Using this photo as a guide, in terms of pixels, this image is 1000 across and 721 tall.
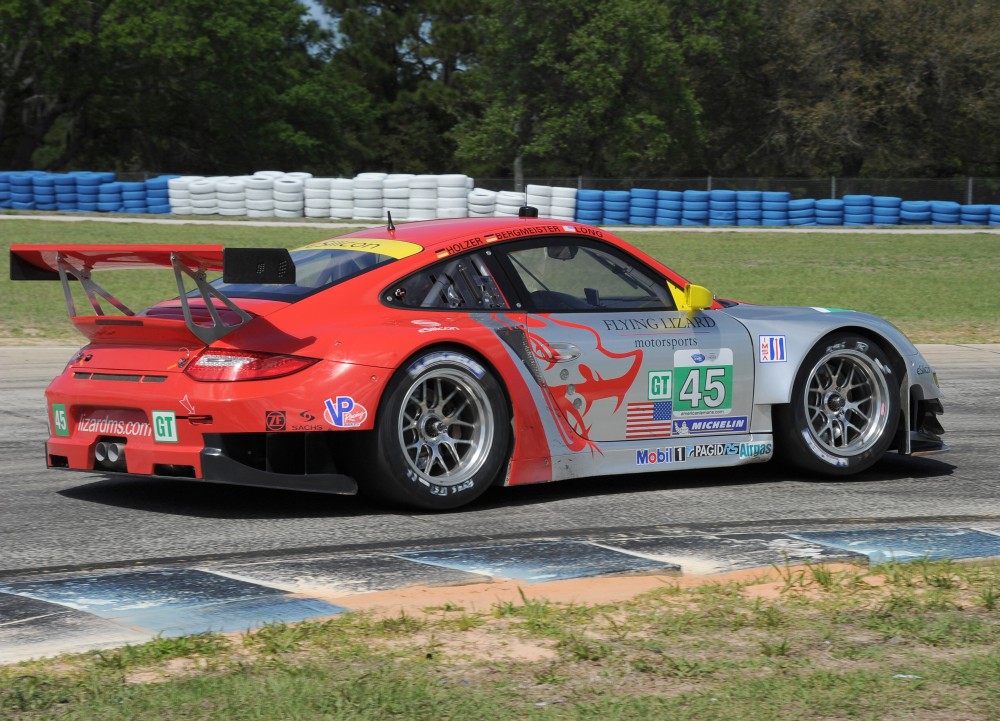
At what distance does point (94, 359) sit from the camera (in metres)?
6.72

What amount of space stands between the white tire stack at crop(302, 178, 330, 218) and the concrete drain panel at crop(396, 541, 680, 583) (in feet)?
106

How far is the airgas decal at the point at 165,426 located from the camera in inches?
247

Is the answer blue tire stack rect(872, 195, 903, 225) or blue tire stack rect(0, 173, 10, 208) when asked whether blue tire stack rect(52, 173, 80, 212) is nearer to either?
blue tire stack rect(0, 173, 10, 208)

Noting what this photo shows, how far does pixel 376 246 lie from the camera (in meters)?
7.10

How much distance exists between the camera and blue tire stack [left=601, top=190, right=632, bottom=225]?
121ft

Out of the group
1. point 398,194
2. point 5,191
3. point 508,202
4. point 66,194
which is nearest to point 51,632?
point 508,202

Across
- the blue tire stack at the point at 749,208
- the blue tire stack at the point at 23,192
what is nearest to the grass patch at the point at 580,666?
the blue tire stack at the point at 749,208

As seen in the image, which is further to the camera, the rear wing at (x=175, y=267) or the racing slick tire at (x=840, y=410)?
the racing slick tire at (x=840, y=410)

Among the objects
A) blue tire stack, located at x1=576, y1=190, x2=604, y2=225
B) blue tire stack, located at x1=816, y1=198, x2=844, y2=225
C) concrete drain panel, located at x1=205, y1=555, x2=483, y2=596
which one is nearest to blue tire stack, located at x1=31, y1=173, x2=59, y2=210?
blue tire stack, located at x1=576, y1=190, x2=604, y2=225

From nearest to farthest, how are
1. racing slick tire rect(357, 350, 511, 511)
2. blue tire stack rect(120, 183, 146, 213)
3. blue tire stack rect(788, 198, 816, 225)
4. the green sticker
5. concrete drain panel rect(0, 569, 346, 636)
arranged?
1. concrete drain panel rect(0, 569, 346, 636)
2. racing slick tire rect(357, 350, 511, 511)
3. the green sticker
4. blue tire stack rect(788, 198, 816, 225)
5. blue tire stack rect(120, 183, 146, 213)

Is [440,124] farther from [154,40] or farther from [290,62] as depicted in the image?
[154,40]

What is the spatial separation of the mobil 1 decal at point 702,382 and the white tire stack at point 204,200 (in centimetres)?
3150

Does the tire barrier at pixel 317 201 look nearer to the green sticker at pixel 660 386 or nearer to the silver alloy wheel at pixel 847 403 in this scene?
the silver alloy wheel at pixel 847 403

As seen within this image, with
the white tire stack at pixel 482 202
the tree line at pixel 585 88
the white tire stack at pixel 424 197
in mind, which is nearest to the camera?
the white tire stack at pixel 482 202
